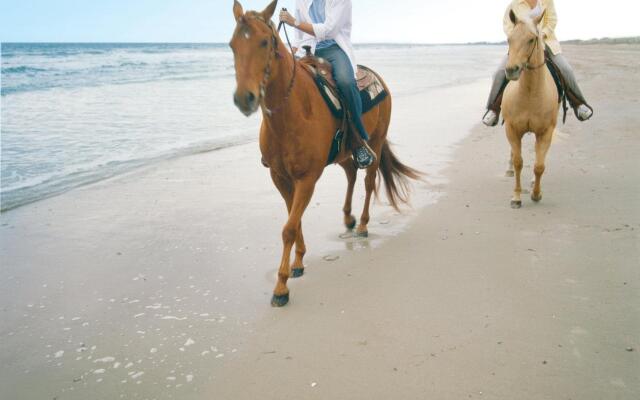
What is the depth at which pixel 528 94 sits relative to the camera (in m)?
5.52

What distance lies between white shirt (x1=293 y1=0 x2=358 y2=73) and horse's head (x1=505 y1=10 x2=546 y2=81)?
1.67m

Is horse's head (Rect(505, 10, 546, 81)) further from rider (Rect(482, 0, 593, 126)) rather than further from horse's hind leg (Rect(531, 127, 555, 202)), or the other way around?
horse's hind leg (Rect(531, 127, 555, 202))

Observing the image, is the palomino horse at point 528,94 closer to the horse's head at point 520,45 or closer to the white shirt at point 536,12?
the horse's head at point 520,45

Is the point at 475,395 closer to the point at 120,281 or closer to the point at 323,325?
the point at 323,325

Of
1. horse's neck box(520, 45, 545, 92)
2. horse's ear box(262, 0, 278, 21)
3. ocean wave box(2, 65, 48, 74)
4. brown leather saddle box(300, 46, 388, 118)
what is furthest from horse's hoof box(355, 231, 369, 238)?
ocean wave box(2, 65, 48, 74)

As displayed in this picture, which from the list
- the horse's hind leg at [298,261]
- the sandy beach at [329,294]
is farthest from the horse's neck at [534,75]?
the horse's hind leg at [298,261]

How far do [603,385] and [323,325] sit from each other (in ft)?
5.62

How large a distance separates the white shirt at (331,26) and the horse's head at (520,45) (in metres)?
1.67

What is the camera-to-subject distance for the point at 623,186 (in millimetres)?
5965

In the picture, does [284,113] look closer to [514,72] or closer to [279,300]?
[279,300]

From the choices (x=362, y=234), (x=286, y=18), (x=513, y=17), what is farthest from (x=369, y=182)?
(x=513, y=17)

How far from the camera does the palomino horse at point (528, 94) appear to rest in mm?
5004

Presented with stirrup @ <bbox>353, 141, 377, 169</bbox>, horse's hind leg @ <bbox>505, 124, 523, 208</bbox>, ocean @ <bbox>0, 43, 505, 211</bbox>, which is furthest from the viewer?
ocean @ <bbox>0, 43, 505, 211</bbox>

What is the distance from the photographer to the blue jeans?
4.29 metres
